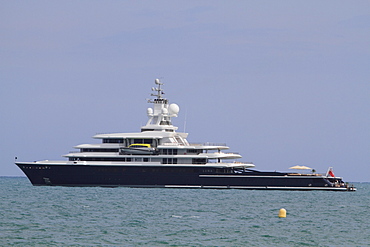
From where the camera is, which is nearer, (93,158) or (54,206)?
(54,206)

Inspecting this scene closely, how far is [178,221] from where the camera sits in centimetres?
3962

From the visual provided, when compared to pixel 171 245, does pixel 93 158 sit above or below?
above

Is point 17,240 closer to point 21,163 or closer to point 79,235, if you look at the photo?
point 79,235

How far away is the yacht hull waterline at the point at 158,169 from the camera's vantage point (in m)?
68.6

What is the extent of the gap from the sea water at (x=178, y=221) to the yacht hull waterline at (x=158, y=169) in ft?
29.8

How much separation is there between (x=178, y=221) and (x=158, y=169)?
30.3m

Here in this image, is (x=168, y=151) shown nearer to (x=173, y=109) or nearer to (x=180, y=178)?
(x=180, y=178)

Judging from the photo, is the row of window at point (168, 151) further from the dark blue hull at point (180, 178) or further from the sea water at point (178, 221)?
the sea water at point (178, 221)

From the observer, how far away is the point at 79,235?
33.3 metres

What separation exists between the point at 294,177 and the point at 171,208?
76.5 feet

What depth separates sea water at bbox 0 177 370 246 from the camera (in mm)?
32438

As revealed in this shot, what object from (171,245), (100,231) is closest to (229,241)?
(171,245)

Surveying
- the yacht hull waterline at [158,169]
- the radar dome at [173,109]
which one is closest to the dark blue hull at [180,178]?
the yacht hull waterline at [158,169]

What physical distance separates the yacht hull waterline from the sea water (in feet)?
29.8
